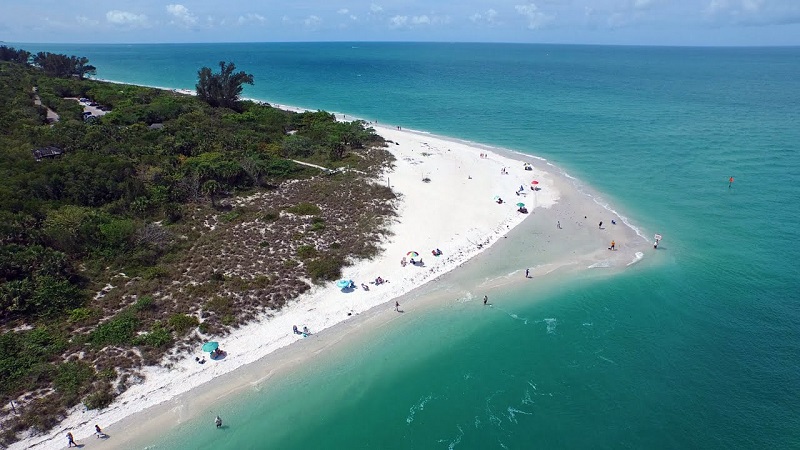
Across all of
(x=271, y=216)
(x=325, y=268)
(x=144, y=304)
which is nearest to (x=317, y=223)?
(x=271, y=216)

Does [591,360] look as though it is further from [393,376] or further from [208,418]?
[208,418]

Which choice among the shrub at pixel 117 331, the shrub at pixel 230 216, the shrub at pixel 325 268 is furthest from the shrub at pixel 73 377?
the shrub at pixel 230 216

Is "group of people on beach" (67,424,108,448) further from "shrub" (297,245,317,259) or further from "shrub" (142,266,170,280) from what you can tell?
"shrub" (297,245,317,259)

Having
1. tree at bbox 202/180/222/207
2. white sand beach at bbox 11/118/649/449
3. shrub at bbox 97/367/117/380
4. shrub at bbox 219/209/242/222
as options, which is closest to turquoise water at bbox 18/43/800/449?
white sand beach at bbox 11/118/649/449

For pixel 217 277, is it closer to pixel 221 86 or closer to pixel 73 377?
pixel 73 377

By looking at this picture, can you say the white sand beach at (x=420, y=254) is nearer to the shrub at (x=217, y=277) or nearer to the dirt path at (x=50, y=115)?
the shrub at (x=217, y=277)

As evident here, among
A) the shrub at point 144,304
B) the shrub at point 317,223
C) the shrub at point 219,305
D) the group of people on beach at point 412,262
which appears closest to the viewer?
the shrub at point 144,304

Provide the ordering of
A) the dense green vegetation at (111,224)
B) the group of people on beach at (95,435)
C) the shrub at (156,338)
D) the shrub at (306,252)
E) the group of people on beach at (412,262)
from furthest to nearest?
the group of people on beach at (412,262) < the shrub at (306,252) < the shrub at (156,338) < the dense green vegetation at (111,224) < the group of people on beach at (95,435)
